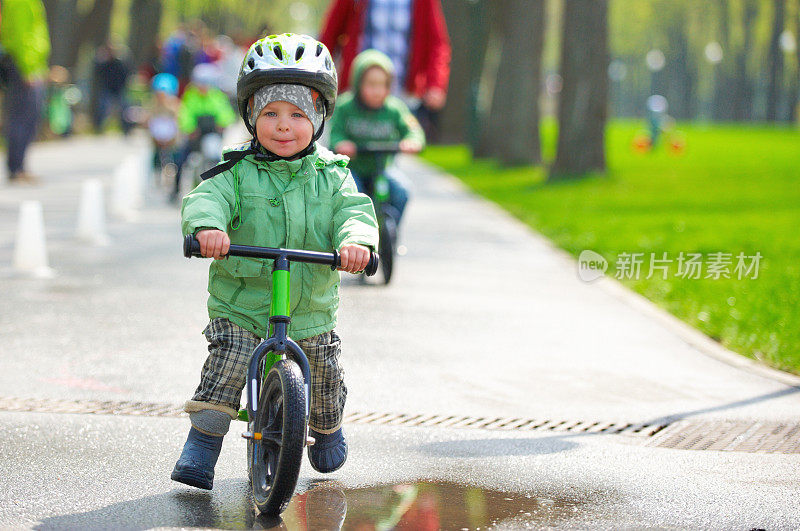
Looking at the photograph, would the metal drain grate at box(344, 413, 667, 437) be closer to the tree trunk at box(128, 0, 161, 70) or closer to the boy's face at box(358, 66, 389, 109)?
the boy's face at box(358, 66, 389, 109)

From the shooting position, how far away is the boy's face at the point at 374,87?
928 centimetres

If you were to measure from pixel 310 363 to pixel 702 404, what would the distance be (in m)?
2.51

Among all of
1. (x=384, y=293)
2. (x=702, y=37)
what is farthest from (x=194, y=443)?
(x=702, y=37)

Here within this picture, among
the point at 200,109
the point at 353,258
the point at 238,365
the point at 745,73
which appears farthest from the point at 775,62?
the point at 353,258

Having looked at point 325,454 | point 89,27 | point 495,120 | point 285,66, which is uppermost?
point 89,27

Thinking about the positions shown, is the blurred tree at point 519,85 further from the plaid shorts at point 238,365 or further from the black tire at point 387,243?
the plaid shorts at point 238,365

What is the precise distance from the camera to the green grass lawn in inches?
356

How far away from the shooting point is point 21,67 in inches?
655

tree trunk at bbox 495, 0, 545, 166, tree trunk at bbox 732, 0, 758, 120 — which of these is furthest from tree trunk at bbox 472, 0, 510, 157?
tree trunk at bbox 732, 0, 758, 120

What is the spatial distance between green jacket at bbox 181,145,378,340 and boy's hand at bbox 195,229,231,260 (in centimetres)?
37

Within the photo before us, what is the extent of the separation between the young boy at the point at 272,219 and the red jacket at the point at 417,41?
6.81 metres

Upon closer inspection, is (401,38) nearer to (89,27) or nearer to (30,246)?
(30,246)

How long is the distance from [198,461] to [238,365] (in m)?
0.38

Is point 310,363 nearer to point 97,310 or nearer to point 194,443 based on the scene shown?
point 194,443
